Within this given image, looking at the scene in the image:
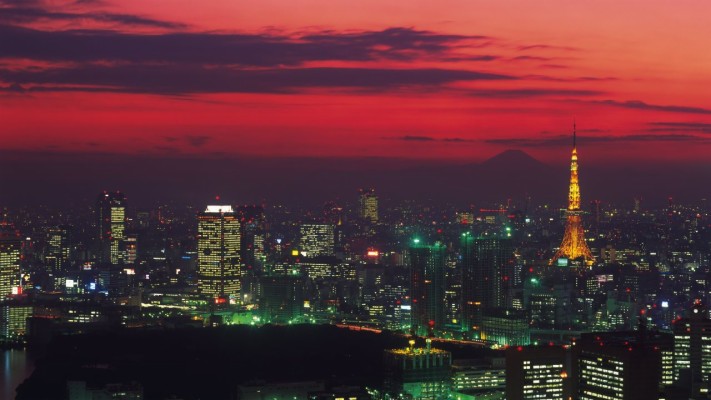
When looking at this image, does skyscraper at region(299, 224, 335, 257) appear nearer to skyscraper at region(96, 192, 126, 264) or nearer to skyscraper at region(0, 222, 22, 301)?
skyscraper at region(96, 192, 126, 264)

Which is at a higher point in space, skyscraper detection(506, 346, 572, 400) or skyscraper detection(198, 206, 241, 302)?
skyscraper detection(198, 206, 241, 302)

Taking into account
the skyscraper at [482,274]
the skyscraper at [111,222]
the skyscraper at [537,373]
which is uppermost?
the skyscraper at [111,222]

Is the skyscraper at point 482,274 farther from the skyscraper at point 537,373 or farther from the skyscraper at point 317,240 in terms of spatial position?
the skyscraper at point 537,373

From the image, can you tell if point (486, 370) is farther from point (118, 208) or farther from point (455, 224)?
point (118, 208)

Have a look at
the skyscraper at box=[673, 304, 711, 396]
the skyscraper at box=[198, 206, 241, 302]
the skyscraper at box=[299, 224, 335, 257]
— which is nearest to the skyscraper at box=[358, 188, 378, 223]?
the skyscraper at box=[299, 224, 335, 257]

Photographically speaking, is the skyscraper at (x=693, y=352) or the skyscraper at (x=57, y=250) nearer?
the skyscraper at (x=693, y=352)

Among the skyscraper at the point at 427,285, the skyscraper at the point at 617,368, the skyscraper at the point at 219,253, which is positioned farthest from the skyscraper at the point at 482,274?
the skyscraper at the point at 617,368
